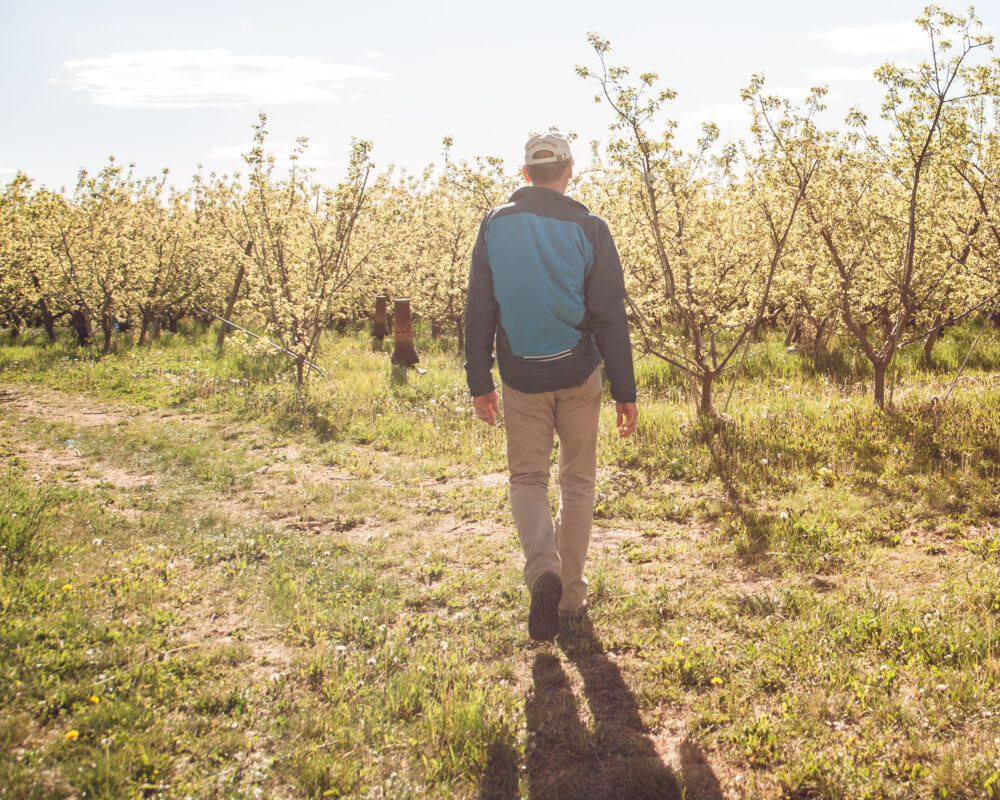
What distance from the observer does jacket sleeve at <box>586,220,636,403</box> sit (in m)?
3.72

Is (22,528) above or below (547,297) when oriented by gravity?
below

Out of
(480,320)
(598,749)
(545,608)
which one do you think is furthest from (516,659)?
(480,320)

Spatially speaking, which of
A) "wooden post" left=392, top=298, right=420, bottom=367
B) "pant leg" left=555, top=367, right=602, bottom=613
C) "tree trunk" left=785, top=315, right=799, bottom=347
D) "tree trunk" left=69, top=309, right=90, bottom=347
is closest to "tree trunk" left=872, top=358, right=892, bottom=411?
"pant leg" left=555, top=367, right=602, bottom=613

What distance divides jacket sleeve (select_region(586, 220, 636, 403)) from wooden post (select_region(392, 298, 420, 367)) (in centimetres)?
999

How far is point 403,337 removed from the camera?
533 inches

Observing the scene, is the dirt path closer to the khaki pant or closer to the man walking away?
the man walking away

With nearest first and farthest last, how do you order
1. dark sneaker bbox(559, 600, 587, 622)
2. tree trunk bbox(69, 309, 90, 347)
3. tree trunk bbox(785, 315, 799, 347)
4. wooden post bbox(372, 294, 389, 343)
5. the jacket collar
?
1. the jacket collar
2. dark sneaker bbox(559, 600, 587, 622)
3. tree trunk bbox(785, 315, 799, 347)
4. wooden post bbox(372, 294, 389, 343)
5. tree trunk bbox(69, 309, 90, 347)

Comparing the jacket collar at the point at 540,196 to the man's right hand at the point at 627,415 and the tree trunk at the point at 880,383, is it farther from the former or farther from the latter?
the tree trunk at the point at 880,383

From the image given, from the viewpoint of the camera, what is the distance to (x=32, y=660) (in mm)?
3385

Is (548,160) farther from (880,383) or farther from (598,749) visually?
(880,383)

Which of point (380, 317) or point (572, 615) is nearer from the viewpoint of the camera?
point (572, 615)

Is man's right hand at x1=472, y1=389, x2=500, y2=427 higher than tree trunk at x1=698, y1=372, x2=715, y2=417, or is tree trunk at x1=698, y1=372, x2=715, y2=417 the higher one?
man's right hand at x1=472, y1=389, x2=500, y2=427

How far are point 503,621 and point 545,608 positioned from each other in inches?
26.1

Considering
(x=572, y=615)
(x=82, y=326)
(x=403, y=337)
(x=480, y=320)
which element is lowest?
(x=572, y=615)
